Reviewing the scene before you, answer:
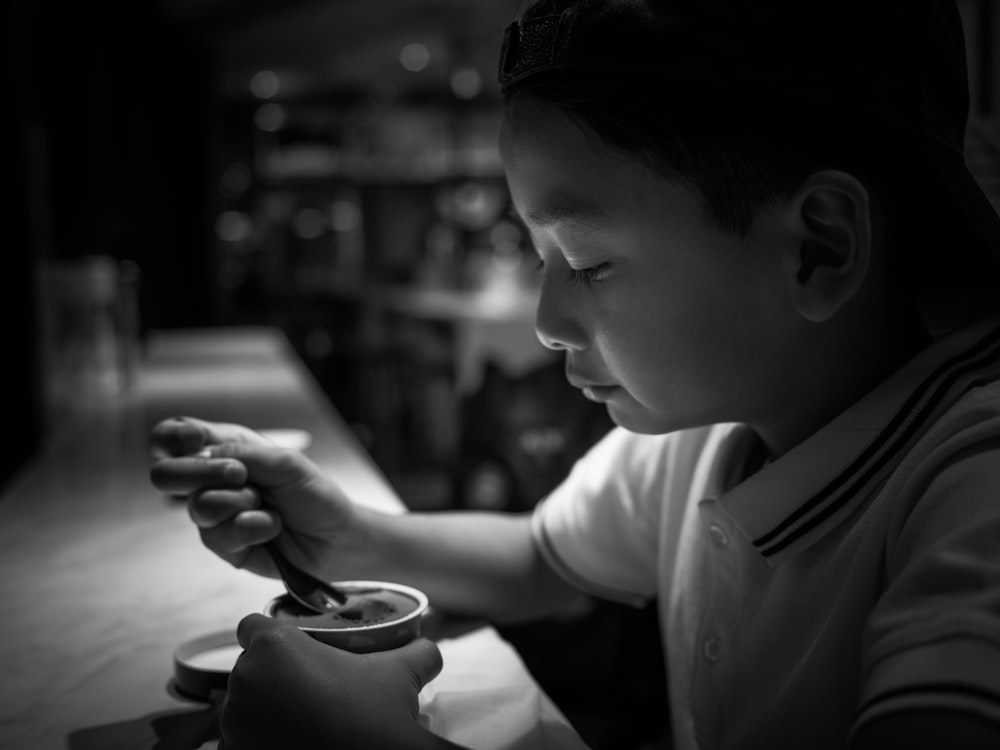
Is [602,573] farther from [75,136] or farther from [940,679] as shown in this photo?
[75,136]

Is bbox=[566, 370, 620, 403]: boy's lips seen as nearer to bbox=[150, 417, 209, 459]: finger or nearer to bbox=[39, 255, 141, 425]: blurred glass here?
bbox=[150, 417, 209, 459]: finger

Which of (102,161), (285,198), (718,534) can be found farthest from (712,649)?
(285,198)

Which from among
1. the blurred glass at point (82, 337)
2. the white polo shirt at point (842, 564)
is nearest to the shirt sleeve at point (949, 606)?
the white polo shirt at point (842, 564)

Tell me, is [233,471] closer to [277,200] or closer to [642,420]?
[642,420]

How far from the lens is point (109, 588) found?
1116 mm

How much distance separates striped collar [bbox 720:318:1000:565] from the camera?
73 centimetres

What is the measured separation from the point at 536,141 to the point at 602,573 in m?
0.57

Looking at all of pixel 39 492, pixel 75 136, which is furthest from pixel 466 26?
pixel 39 492

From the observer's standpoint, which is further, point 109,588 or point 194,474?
point 109,588

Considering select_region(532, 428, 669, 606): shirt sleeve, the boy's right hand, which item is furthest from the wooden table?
select_region(532, 428, 669, 606): shirt sleeve

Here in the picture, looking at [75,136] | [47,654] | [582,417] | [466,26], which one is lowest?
[582,417]

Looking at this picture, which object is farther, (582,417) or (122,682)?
(582,417)

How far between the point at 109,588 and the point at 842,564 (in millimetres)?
817

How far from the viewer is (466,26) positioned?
787 cm
